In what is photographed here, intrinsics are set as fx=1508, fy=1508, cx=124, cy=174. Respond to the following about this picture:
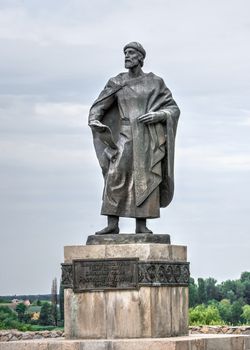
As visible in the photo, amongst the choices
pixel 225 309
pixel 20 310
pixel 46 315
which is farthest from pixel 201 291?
pixel 46 315

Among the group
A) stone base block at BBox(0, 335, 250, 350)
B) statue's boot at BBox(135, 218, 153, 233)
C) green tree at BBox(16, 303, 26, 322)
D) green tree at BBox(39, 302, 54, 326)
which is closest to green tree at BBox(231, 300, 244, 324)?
green tree at BBox(16, 303, 26, 322)

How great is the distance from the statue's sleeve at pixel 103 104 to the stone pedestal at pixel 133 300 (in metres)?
2.18

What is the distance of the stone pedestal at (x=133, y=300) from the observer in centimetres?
2320

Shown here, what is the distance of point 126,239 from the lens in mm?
23719

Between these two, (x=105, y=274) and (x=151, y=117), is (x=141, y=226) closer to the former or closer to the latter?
Result: (x=105, y=274)

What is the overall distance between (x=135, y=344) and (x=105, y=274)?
52.9 inches

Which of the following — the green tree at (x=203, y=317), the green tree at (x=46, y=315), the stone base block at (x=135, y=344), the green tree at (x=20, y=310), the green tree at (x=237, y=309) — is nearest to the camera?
the stone base block at (x=135, y=344)

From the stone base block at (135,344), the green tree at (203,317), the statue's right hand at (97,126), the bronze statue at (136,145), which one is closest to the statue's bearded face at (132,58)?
the bronze statue at (136,145)

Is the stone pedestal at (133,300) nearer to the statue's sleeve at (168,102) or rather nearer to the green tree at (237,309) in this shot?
the statue's sleeve at (168,102)

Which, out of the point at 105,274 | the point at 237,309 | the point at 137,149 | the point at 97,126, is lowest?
the point at 105,274

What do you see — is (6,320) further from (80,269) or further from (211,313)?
(80,269)

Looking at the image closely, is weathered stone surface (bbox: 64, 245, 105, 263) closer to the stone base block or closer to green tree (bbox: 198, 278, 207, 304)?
the stone base block

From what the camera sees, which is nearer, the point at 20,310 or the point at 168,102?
the point at 168,102

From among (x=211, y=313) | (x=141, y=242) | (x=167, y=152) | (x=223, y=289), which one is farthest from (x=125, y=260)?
(x=223, y=289)
